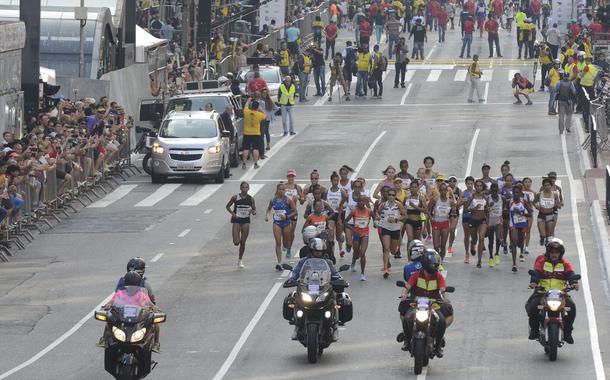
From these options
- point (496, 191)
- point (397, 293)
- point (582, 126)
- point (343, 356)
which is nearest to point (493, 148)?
point (582, 126)

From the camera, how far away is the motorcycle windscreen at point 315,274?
21.0 m

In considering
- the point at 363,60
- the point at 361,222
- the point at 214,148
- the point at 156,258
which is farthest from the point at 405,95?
the point at 361,222

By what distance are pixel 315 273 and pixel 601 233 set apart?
1159 centimetres

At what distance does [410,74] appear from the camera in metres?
64.9

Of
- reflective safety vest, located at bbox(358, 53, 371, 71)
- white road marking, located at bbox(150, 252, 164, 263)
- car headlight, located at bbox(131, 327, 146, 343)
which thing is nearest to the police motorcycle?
car headlight, located at bbox(131, 327, 146, 343)

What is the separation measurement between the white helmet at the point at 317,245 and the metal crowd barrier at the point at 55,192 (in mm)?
9264

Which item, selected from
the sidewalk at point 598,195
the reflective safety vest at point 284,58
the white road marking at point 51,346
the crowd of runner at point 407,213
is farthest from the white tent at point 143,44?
Answer: the white road marking at point 51,346

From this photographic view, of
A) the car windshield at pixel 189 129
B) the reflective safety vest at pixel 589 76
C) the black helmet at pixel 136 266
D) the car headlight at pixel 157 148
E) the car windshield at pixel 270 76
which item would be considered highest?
the reflective safety vest at pixel 589 76

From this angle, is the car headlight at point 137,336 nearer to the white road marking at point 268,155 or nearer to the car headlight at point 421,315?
the car headlight at point 421,315

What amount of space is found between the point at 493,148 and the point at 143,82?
35.4 feet

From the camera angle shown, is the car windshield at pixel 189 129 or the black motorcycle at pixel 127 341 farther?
the car windshield at pixel 189 129

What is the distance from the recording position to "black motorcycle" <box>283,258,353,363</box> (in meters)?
20.8

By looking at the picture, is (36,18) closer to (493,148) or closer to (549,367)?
(493,148)

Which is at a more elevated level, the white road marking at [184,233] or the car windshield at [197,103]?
the car windshield at [197,103]
